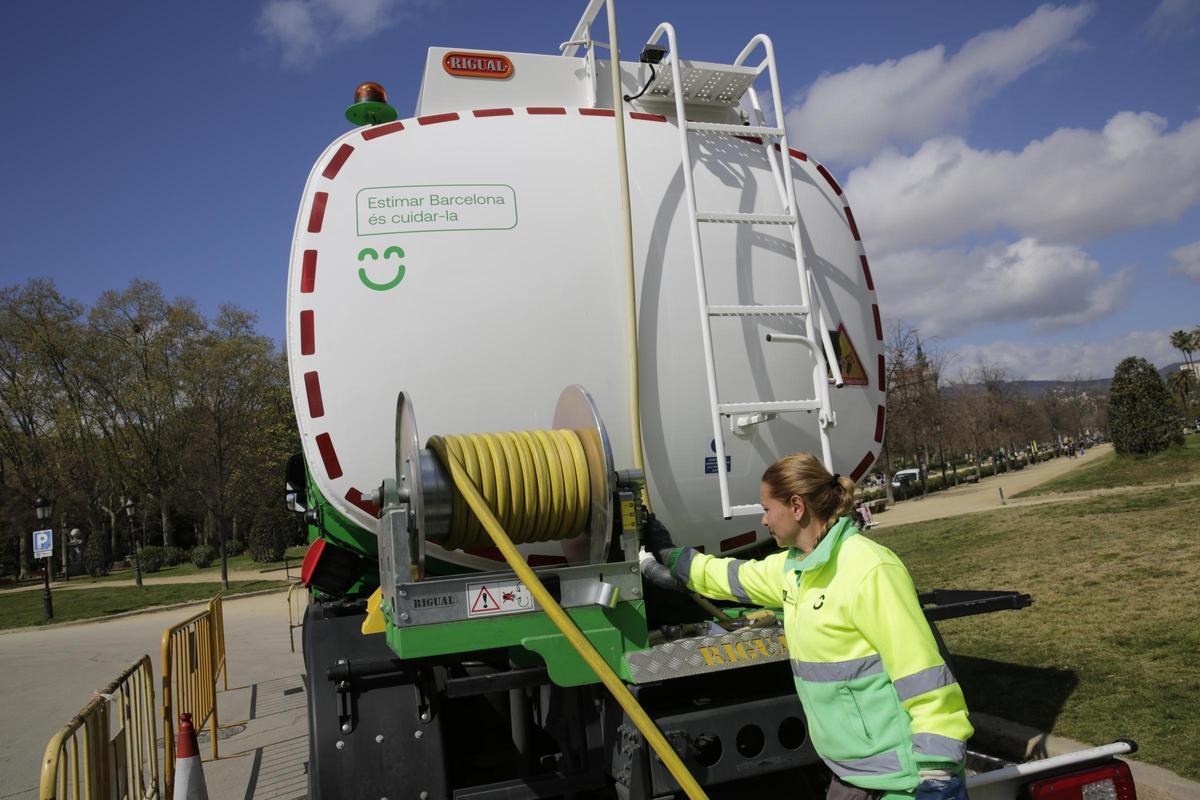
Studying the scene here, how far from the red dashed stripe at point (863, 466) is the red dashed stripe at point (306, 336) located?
2454 millimetres

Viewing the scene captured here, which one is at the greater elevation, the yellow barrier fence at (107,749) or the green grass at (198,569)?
the yellow barrier fence at (107,749)

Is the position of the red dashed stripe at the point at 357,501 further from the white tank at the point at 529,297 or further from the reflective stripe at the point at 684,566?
the reflective stripe at the point at 684,566

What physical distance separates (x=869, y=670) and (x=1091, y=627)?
6356 millimetres

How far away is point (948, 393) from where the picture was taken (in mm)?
46625

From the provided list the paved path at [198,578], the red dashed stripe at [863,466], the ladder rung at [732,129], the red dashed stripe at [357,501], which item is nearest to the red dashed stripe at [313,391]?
the red dashed stripe at [357,501]

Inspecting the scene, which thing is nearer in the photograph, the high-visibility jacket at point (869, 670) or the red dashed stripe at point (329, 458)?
the high-visibility jacket at point (869, 670)

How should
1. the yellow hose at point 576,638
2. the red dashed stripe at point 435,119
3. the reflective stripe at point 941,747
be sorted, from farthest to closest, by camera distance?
the red dashed stripe at point 435,119 < the yellow hose at point 576,638 < the reflective stripe at point 941,747

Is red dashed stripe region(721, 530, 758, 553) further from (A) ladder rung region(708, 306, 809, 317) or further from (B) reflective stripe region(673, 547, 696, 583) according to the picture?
(A) ladder rung region(708, 306, 809, 317)

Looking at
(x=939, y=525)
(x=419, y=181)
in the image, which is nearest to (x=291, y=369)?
(x=419, y=181)

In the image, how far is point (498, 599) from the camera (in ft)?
8.34

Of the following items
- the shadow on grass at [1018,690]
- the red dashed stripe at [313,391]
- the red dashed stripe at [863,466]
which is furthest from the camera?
the shadow on grass at [1018,690]

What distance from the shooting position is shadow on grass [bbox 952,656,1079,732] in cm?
529

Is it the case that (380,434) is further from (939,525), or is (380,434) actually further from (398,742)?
(939,525)

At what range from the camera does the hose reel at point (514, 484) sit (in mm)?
2551
